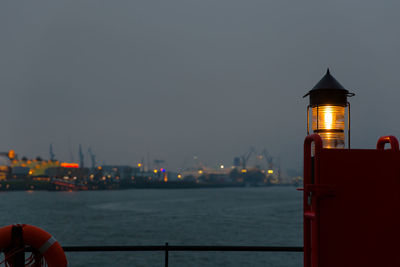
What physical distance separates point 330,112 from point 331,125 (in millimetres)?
137

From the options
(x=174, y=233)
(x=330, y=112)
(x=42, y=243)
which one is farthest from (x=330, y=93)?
Answer: (x=174, y=233)

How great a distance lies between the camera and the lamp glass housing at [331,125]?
13.0 ft

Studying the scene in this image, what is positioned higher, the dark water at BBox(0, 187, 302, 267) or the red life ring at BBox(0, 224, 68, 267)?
the red life ring at BBox(0, 224, 68, 267)

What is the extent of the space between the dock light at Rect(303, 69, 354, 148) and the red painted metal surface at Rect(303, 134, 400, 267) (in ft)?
2.34

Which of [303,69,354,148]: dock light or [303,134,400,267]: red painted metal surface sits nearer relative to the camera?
[303,134,400,267]: red painted metal surface

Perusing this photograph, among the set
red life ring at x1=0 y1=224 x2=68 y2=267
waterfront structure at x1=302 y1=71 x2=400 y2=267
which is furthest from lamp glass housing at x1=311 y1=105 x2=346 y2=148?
red life ring at x1=0 y1=224 x2=68 y2=267

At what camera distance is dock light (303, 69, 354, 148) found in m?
3.98

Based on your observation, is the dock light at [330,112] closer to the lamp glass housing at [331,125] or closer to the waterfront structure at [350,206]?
the lamp glass housing at [331,125]

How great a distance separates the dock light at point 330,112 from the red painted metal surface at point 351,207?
714 mm

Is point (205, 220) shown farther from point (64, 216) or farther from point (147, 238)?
point (64, 216)

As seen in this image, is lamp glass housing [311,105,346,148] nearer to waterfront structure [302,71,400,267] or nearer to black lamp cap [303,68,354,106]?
black lamp cap [303,68,354,106]

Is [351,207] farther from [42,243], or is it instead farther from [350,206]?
[42,243]

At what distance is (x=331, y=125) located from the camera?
13.1 ft

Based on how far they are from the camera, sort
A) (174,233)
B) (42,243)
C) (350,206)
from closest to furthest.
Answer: (350,206), (42,243), (174,233)
